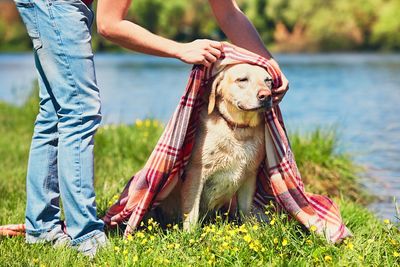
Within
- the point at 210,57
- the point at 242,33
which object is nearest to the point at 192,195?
the point at 210,57

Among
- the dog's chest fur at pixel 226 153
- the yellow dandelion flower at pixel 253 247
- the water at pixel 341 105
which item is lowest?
the water at pixel 341 105

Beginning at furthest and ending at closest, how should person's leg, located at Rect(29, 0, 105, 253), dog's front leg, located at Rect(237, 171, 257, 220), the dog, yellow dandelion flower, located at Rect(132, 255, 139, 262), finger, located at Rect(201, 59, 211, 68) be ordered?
1. dog's front leg, located at Rect(237, 171, 257, 220)
2. the dog
3. finger, located at Rect(201, 59, 211, 68)
4. person's leg, located at Rect(29, 0, 105, 253)
5. yellow dandelion flower, located at Rect(132, 255, 139, 262)

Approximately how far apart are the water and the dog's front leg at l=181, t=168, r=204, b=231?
211 cm

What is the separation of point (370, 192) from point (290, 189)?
2.50 m

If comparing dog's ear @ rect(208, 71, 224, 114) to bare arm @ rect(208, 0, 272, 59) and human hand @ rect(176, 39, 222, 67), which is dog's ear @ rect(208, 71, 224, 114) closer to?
human hand @ rect(176, 39, 222, 67)

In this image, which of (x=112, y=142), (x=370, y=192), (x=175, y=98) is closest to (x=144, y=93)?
(x=175, y=98)

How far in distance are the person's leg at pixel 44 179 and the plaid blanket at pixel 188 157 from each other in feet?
1.24

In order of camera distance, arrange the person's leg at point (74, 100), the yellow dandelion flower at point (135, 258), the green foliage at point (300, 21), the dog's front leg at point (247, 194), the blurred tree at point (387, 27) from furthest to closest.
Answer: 1. the green foliage at point (300, 21)
2. the blurred tree at point (387, 27)
3. the dog's front leg at point (247, 194)
4. the person's leg at point (74, 100)
5. the yellow dandelion flower at point (135, 258)

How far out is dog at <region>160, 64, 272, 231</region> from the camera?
3.67m

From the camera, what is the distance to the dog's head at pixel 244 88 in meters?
3.57

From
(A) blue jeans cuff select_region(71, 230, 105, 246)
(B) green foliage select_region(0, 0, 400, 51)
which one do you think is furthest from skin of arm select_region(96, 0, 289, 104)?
(B) green foliage select_region(0, 0, 400, 51)

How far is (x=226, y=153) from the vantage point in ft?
12.4

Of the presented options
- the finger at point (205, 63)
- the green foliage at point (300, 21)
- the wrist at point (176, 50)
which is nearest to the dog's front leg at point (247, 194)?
the finger at point (205, 63)

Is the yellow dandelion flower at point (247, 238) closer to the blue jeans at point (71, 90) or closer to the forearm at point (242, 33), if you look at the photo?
the blue jeans at point (71, 90)
